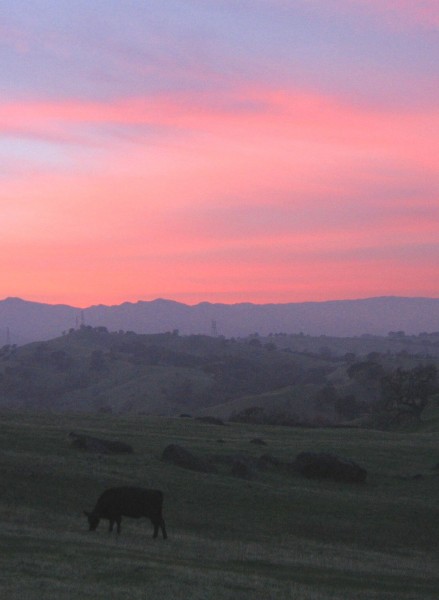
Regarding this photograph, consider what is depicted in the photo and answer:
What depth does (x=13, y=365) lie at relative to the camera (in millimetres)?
199000

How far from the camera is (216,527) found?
114ft

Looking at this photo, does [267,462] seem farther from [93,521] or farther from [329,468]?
[93,521]

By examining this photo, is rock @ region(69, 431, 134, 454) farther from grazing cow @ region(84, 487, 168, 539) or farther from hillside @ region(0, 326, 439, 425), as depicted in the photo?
hillside @ region(0, 326, 439, 425)

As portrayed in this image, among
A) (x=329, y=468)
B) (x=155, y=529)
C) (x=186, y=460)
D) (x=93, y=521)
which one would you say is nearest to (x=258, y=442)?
(x=329, y=468)

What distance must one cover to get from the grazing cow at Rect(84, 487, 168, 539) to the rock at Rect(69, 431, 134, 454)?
62.4ft

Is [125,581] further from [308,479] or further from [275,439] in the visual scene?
[275,439]

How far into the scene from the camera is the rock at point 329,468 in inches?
1965

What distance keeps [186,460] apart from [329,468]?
8.10 meters

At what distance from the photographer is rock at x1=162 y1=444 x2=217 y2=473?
47322 millimetres

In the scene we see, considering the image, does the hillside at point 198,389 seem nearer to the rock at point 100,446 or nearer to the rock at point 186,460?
the rock at point 100,446

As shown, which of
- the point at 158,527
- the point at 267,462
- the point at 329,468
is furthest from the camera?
the point at 267,462

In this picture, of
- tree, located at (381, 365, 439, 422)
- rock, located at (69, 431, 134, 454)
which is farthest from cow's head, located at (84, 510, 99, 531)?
tree, located at (381, 365, 439, 422)

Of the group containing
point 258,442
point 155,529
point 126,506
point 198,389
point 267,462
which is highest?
point 126,506

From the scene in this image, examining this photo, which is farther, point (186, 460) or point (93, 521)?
point (186, 460)
